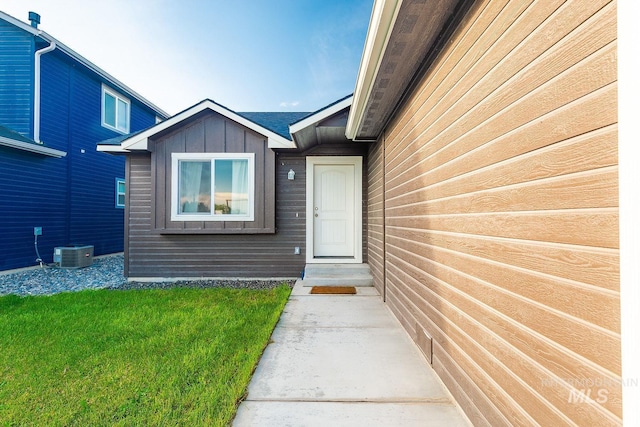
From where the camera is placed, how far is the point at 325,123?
4.85 meters

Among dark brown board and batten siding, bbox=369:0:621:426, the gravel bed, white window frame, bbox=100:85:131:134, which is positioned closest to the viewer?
dark brown board and batten siding, bbox=369:0:621:426

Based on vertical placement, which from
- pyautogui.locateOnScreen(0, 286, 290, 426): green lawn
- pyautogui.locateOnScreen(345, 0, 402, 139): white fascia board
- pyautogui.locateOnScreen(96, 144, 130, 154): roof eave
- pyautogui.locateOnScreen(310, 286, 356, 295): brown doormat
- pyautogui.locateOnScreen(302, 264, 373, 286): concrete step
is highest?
pyautogui.locateOnScreen(345, 0, 402, 139): white fascia board

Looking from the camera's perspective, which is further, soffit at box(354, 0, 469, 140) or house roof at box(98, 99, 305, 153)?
house roof at box(98, 99, 305, 153)

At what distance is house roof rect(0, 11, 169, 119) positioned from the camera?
7145mm

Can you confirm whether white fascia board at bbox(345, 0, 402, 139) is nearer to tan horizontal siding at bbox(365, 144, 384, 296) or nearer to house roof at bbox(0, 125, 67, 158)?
tan horizontal siding at bbox(365, 144, 384, 296)

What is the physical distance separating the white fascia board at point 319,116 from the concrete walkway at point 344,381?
2.89 m

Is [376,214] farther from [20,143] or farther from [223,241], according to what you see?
[20,143]

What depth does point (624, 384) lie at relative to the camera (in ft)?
2.67

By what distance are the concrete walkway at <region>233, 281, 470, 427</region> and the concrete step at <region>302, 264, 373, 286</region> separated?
1.67m

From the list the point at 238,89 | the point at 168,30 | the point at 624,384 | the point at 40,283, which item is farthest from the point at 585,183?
the point at 238,89

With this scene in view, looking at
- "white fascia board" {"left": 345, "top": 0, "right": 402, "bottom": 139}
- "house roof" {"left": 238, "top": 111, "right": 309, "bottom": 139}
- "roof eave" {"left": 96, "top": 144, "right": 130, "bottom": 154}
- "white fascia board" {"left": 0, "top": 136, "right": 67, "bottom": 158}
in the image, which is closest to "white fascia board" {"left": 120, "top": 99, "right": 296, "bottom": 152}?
"roof eave" {"left": 96, "top": 144, "right": 130, "bottom": 154}

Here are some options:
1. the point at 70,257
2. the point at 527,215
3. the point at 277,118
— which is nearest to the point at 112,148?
the point at 70,257

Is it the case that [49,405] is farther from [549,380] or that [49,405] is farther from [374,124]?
[374,124]

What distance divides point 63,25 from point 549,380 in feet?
39.6
